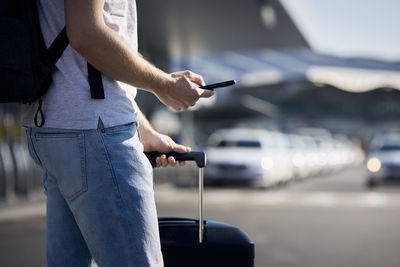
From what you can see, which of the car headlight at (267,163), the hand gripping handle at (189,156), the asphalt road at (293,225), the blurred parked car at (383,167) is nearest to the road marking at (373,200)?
the asphalt road at (293,225)

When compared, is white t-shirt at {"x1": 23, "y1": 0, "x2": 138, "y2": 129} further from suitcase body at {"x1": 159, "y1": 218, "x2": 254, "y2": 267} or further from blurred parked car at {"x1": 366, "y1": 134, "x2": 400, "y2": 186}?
blurred parked car at {"x1": 366, "y1": 134, "x2": 400, "y2": 186}

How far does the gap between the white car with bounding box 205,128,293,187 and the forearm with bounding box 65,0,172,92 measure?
47.6ft

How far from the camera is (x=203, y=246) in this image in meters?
2.01

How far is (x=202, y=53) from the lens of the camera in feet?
75.9

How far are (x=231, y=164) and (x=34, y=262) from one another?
10737mm

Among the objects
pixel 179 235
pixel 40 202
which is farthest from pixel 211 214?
pixel 179 235

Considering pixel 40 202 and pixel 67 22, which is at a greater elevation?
pixel 67 22

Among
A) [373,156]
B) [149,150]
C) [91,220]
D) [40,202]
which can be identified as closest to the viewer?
[91,220]

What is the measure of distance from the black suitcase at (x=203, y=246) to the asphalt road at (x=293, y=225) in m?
3.98

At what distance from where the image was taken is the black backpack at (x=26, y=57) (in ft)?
5.24

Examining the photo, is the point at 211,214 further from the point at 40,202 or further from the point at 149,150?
the point at 149,150

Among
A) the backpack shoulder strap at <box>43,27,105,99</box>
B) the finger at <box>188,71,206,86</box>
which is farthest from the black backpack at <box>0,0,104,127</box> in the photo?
the finger at <box>188,71,206,86</box>

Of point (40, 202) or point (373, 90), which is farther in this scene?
point (373, 90)

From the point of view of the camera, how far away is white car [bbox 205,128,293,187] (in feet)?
53.2
